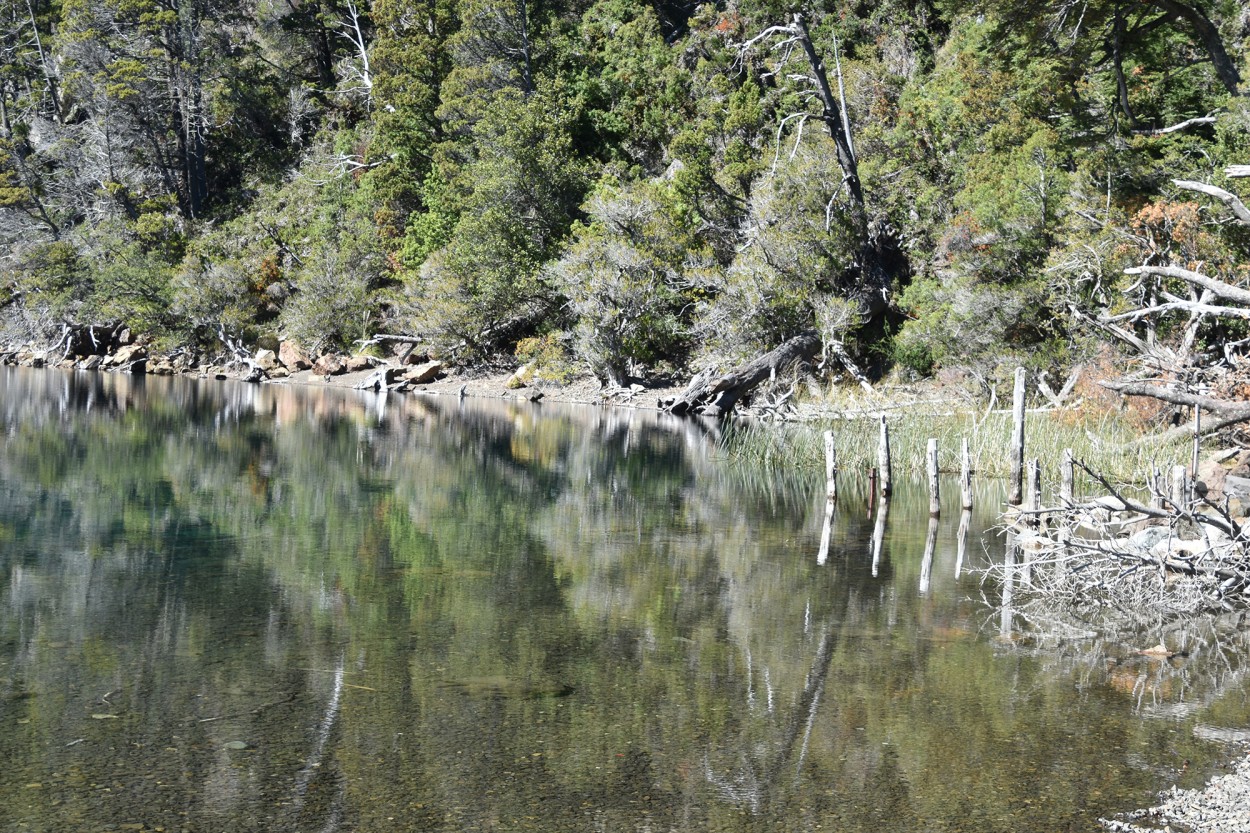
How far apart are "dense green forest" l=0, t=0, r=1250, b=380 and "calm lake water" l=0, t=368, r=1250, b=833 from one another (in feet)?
39.0

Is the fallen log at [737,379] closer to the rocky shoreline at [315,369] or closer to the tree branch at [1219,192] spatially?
the rocky shoreline at [315,369]

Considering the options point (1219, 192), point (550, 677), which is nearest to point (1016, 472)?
point (1219, 192)

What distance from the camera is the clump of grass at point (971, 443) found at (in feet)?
57.4

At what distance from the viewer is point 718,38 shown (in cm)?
4559

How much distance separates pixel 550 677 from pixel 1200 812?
4.57 meters

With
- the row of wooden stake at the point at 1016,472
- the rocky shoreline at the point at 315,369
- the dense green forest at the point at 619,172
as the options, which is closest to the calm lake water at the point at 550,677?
the row of wooden stake at the point at 1016,472

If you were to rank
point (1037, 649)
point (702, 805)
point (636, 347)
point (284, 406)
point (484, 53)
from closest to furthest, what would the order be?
point (702, 805)
point (1037, 649)
point (284, 406)
point (636, 347)
point (484, 53)

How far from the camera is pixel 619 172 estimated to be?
148ft

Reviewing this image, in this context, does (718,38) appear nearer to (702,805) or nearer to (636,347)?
(636,347)

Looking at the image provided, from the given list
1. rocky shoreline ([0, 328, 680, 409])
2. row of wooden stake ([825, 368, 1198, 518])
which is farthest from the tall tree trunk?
rocky shoreline ([0, 328, 680, 409])

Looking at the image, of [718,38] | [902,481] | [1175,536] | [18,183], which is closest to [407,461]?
[902,481]

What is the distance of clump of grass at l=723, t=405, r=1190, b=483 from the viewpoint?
17.5m

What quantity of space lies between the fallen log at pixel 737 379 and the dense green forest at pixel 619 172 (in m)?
0.89

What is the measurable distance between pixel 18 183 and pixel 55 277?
10590mm
